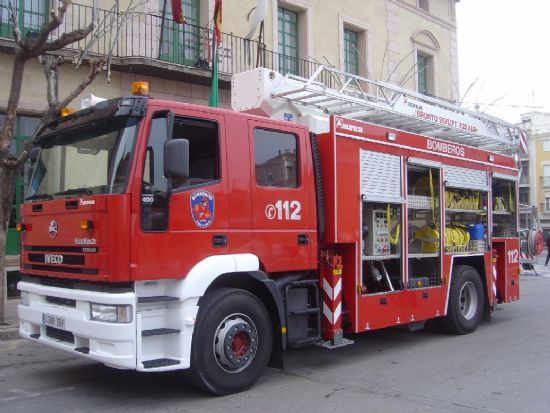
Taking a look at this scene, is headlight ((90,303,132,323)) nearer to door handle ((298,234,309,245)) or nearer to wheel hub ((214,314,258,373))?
wheel hub ((214,314,258,373))

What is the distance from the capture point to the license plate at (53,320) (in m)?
5.57

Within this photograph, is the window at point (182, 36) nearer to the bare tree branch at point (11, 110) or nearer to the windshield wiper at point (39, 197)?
the bare tree branch at point (11, 110)

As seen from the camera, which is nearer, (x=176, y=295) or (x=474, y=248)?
(x=176, y=295)

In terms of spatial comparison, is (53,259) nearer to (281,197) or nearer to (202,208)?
(202,208)

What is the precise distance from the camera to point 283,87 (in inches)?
288

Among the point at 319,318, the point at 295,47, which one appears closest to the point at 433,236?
the point at 319,318

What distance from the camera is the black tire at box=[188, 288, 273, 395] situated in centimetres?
545

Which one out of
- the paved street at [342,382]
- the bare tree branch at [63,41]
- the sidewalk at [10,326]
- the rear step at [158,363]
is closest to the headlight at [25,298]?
the paved street at [342,382]

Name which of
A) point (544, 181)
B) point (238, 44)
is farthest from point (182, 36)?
point (544, 181)

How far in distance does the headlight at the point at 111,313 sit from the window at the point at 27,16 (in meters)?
9.16

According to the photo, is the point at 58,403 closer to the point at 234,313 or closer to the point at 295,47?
the point at 234,313

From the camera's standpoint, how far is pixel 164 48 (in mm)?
14375

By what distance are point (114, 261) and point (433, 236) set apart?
16.7 feet

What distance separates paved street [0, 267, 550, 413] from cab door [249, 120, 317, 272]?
1348mm
